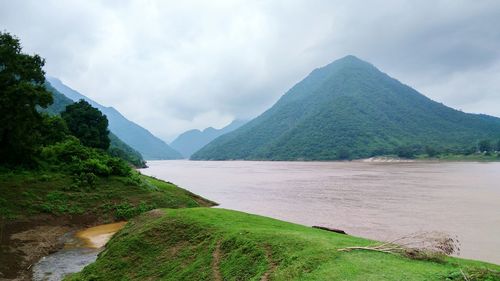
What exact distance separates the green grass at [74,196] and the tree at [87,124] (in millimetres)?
22802

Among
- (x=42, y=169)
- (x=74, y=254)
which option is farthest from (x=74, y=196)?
(x=74, y=254)

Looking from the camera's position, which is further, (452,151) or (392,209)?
(452,151)

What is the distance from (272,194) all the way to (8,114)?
3398cm

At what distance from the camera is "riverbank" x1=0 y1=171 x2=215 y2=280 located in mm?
19719

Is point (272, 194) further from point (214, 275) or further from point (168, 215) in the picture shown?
point (214, 275)

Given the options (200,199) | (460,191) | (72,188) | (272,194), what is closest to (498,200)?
(460,191)

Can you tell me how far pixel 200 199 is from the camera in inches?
1668

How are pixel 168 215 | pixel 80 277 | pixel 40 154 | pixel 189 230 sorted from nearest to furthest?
pixel 80 277 → pixel 189 230 → pixel 168 215 → pixel 40 154

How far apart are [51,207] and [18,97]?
8.28m

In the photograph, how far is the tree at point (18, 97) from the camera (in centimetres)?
2644

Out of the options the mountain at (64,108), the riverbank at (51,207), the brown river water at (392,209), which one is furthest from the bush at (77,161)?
the mountain at (64,108)

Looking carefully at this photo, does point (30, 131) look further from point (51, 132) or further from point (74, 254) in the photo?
point (74, 254)

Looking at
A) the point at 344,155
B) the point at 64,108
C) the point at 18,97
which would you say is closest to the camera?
the point at 18,97

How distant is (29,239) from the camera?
21750mm
